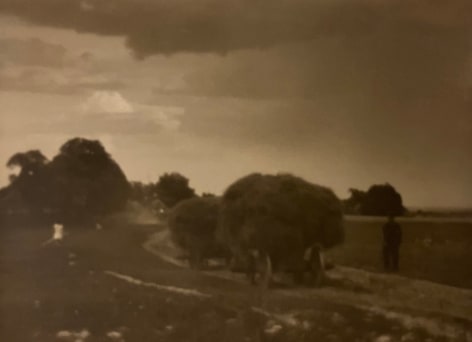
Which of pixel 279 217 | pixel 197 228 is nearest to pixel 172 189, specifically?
pixel 197 228

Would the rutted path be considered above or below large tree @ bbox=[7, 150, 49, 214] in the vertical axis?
below

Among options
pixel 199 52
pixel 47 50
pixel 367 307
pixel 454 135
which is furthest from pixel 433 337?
pixel 47 50

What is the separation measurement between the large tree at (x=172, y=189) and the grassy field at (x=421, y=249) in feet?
1.13

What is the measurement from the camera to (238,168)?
5.81 ft

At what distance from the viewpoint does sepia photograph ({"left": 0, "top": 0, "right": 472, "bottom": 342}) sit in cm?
175

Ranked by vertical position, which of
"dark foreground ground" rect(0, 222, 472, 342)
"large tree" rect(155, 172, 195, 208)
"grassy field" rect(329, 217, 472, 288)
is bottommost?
"dark foreground ground" rect(0, 222, 472, 342)

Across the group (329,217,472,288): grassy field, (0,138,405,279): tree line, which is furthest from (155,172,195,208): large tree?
(329,217,472,288): grassy field

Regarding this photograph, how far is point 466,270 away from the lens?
5.79 feet

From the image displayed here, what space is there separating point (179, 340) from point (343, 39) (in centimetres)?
75

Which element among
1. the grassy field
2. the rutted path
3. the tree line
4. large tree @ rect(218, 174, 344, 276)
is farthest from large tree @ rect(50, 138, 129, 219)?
the grassy field

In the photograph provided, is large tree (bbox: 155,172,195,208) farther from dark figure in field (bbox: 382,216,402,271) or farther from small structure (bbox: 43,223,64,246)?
dark figure in field (bbox: 382,216,402,271)

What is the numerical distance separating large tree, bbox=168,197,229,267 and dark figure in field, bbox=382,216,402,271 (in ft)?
1.14

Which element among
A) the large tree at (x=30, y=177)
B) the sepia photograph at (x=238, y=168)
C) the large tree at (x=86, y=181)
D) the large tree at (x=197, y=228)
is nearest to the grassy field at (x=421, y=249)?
the sepia photograph at (x=238, y=168)

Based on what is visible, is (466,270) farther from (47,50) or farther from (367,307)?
(47,50)
